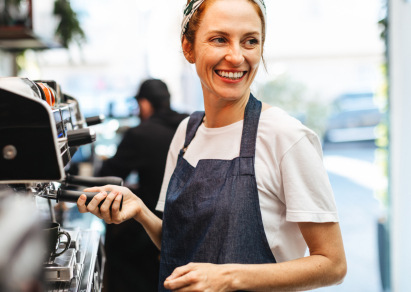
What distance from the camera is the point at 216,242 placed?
1054mm

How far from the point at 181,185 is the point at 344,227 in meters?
3.56

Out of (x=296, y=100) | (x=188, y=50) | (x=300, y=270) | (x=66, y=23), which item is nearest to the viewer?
(x=300, y=270)

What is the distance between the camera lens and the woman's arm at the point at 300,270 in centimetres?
91

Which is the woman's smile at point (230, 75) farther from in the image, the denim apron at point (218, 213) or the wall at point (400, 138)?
the wall at point (400, 138)

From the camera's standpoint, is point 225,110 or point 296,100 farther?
point 296,100

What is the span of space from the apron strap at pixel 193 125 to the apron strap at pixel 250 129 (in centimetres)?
21

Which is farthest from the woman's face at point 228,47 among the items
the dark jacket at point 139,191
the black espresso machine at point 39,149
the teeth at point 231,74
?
the dark jacket at point 139,191

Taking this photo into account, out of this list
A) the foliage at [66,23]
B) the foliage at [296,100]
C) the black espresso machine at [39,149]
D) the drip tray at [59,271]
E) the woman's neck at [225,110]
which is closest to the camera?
the black espresso machine at [39,149]

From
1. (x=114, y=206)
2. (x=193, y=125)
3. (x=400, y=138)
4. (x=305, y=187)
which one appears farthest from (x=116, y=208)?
(x=400, y=138)

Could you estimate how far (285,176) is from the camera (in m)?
0.99

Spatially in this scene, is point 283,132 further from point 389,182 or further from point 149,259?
point 389,182

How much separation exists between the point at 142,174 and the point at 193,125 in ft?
4.33

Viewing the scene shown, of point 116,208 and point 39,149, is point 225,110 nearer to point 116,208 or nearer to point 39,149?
point 116,208

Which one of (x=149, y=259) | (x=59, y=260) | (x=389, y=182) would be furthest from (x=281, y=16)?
(x=59, y=260)
